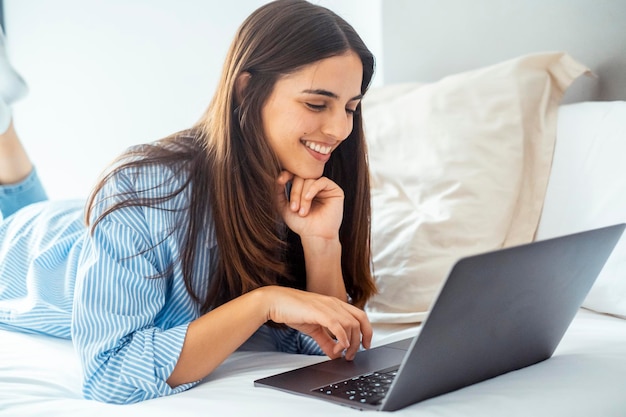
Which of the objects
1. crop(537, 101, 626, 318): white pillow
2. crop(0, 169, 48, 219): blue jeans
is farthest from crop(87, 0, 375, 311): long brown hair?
crop(0, 169, 48, 219): blue jeans

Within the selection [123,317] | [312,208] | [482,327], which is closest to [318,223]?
[312,208]

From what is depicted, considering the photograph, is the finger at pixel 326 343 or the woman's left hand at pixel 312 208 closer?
the finger at pixel 326 343

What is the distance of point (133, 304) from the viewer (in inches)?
44.1

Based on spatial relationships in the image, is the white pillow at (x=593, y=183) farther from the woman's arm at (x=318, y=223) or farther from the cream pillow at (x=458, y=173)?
the woman's arm at (x=318, y=223)

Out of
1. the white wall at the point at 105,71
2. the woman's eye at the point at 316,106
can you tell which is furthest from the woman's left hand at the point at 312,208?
the white wall at the point at 105,71

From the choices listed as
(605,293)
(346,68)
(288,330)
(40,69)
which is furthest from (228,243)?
(40,69)

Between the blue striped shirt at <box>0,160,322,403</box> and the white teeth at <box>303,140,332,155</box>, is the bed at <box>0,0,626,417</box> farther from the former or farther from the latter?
the white teeth at <box>303,140,332,155</box>

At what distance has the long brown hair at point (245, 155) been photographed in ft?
4.03

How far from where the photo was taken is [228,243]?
1248mm

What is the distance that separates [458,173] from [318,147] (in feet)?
1.30

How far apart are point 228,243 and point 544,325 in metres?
0.49

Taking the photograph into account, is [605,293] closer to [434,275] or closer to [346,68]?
[434,275]

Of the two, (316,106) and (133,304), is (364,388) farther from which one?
(316,106)

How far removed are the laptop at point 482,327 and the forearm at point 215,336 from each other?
93mm
